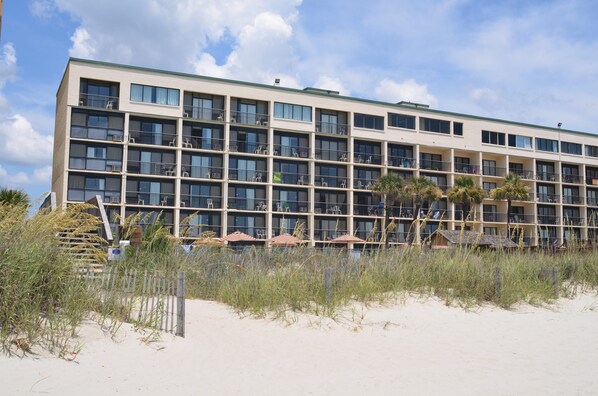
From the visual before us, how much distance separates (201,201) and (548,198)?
3954 centimetres

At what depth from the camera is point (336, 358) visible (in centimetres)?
1069

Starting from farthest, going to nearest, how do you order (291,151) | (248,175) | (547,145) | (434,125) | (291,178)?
(547,145) → (434,125) → (291,151) → (291,178) → (248,175)

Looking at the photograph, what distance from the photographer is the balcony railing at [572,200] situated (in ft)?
217

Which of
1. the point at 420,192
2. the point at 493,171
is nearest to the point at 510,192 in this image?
the point at 493,171

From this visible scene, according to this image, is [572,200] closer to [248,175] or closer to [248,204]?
[248,175]

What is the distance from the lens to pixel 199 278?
16047 millimetres

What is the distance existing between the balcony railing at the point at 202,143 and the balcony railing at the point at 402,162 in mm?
17103

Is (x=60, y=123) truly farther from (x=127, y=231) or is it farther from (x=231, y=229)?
(x=127, y=231)

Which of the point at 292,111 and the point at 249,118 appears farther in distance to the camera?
the point at 292,111

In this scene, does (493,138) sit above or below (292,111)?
below

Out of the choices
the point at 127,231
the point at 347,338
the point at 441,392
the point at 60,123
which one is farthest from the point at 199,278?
the point at 60,123

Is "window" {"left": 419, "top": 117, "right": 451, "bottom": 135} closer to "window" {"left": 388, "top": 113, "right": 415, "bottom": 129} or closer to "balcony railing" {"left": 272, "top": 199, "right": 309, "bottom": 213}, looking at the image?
"window" {"left": 388, "top": 113, "right": 415, "bottom": 129}

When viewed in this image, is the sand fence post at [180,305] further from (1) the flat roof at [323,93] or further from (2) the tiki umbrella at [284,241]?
(1) the flat roof at [323,93]

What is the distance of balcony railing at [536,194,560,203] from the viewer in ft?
212
